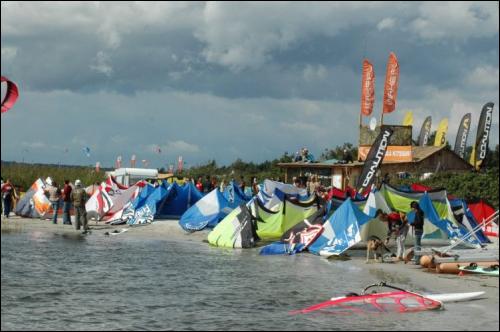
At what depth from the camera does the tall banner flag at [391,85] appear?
137ft

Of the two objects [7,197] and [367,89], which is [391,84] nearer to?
[367,89]

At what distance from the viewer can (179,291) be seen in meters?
14.4

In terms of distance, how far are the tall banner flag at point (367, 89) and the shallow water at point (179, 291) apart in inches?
916

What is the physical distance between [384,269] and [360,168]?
2435cm

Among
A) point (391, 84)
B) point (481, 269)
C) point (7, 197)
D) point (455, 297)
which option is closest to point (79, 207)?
point (7, 197)

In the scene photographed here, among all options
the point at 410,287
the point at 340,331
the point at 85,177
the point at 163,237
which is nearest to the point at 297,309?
the point at 340,331

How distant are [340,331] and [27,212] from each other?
22.3 meters

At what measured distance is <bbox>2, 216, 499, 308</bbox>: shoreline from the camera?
49.4ft

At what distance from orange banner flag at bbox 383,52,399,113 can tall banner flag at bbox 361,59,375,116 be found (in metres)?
0.79

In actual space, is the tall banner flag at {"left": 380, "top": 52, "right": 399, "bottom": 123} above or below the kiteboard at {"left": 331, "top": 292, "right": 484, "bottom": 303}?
above

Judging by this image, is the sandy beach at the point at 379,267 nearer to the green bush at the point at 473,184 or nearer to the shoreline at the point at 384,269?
the shoreline at the point at 384,269

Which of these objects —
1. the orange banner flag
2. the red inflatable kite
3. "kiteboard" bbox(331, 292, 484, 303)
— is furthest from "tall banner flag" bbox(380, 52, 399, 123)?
the red inflatable kite

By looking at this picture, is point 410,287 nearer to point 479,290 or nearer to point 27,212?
point 479,290

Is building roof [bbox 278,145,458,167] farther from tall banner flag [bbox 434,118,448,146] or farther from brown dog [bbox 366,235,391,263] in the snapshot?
brown dog [bbox 366,235,391,263]
